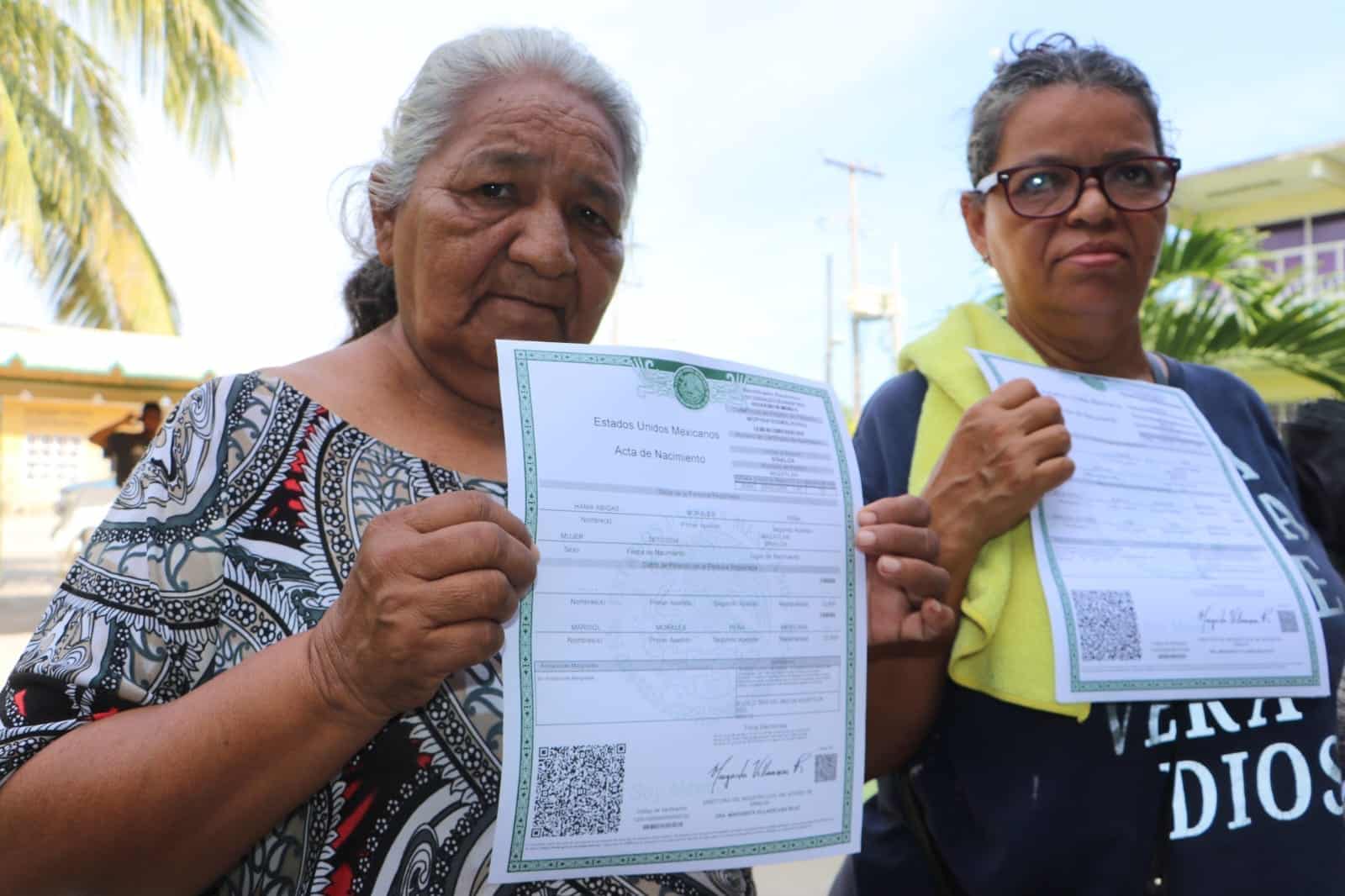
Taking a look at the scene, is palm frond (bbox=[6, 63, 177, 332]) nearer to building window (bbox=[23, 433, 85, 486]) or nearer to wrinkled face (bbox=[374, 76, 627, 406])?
wrinkled face (bbox=[374, 76, 627, 406])

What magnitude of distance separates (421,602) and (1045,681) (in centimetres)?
85

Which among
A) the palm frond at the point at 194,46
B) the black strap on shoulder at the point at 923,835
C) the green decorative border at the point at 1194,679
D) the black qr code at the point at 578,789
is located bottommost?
the black strap on shoulder at the point at 923,835

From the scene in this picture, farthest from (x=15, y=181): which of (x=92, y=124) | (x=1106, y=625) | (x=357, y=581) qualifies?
(x=1106, y=625)

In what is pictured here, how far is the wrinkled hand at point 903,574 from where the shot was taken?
1.22m

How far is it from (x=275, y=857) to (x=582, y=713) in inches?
16.5

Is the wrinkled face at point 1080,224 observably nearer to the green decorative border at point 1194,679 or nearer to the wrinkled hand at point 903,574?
the green decorative border at point 1194,679

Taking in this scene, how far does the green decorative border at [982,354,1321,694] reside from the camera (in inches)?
50.2

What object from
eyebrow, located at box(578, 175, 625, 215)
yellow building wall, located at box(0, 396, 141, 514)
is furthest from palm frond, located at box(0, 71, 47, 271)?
yellow building wall, located at box(0, 396, 141, 514)

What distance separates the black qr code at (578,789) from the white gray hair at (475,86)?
2.52ft

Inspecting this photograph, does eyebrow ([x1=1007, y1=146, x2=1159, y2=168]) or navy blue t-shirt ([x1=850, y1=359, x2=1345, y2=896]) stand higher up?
eyebrow ([x1=1007, y1=146, x2=1159, y2=168])

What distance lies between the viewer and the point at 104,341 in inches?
398

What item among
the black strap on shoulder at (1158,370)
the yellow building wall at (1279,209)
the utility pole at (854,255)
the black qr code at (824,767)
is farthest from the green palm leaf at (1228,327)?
the utility pole at (854,255)

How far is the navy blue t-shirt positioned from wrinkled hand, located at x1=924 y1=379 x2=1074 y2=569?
0.25m

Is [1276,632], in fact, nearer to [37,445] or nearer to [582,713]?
[582,713]
